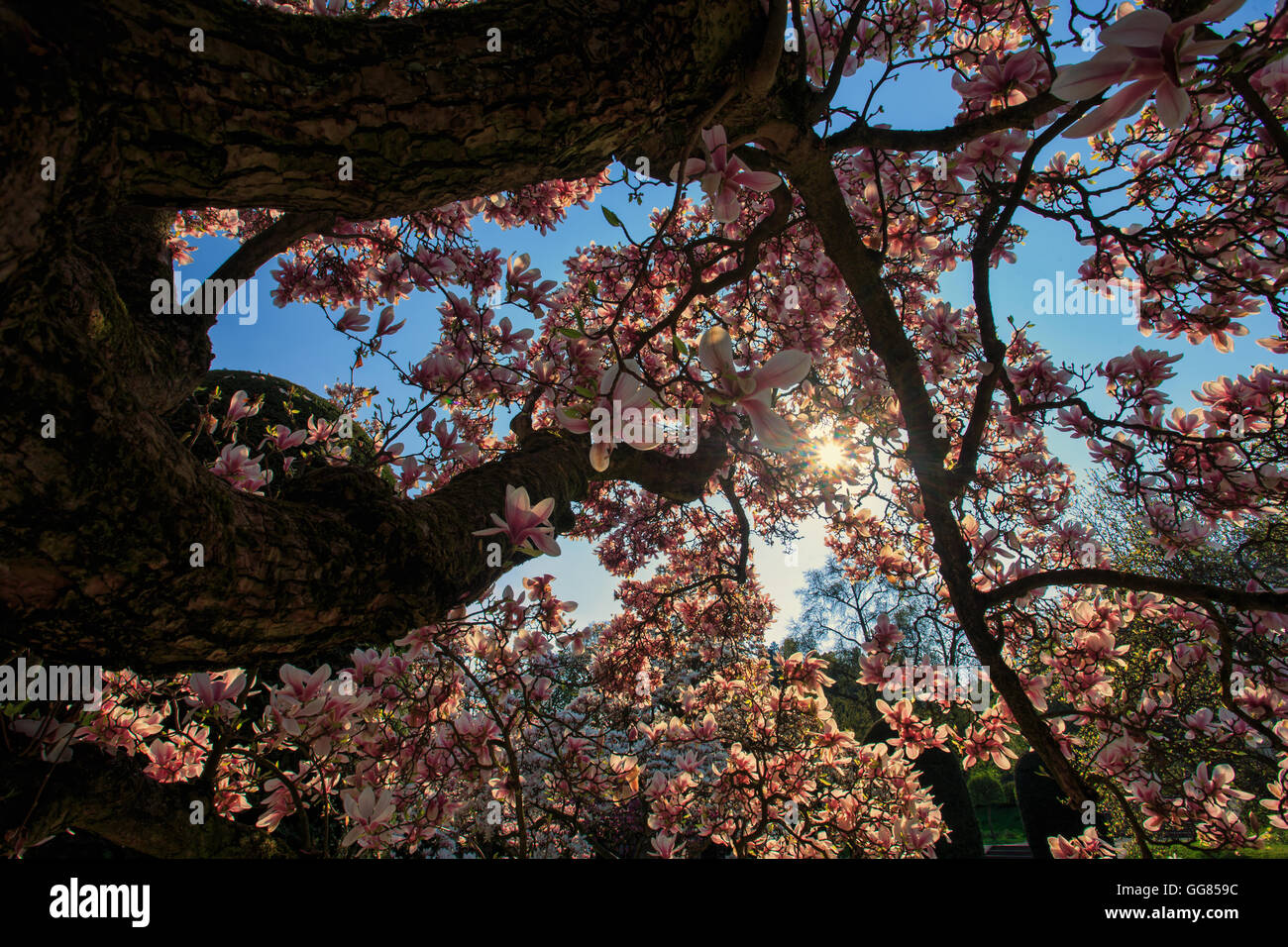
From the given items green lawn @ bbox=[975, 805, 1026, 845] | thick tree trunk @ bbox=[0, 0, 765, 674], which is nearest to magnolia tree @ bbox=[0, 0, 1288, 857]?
thick tree trunk @ bbox=[0, 0, 765, 674]

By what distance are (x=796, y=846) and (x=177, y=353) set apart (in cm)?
392

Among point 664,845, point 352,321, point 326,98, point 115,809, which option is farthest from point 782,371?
point 664,845

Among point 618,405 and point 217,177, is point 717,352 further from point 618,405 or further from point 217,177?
point 217,177

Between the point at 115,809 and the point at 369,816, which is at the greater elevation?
the point at 115,809

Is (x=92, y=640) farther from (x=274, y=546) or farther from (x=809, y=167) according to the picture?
(x=809, y=167)

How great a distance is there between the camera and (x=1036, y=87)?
2.08 metres

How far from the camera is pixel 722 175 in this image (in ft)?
4.64

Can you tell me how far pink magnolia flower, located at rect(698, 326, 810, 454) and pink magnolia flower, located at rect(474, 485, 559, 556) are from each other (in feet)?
1.89

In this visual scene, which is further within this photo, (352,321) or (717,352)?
(352,321)

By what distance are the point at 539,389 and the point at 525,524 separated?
71 cm

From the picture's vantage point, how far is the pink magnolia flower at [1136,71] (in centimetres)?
87

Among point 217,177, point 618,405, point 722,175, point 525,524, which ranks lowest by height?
point 525,524

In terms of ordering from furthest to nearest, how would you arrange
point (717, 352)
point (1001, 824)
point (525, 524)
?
point (1001, 824)
point (525, 524)
point (717, 352)
